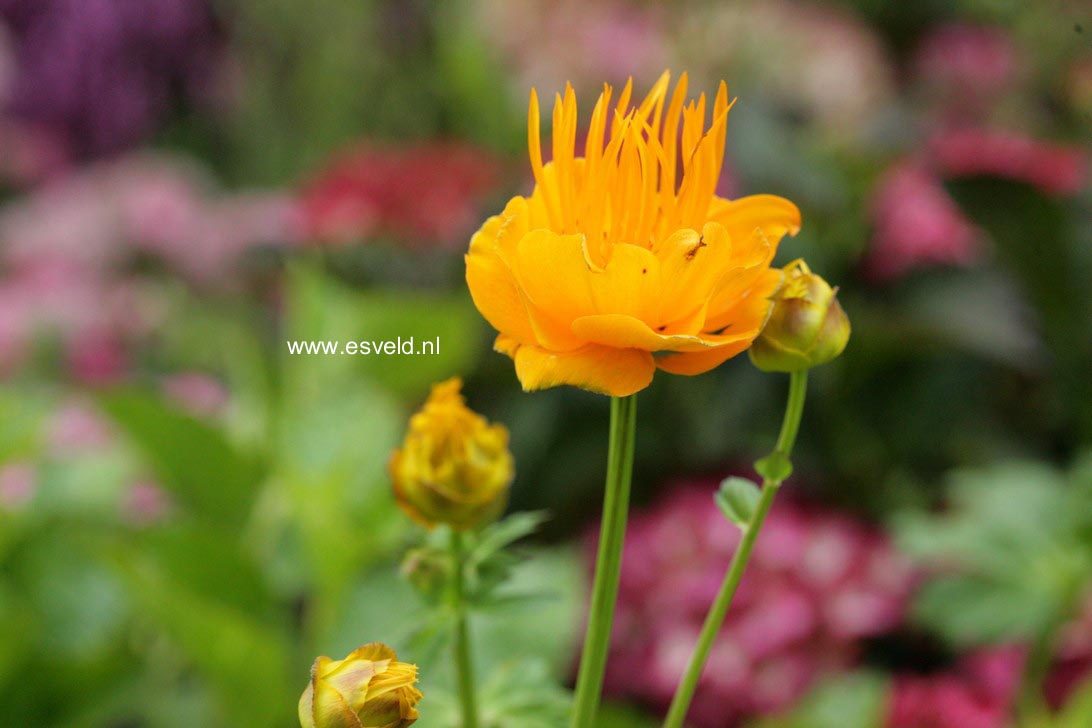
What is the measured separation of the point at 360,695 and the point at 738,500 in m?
0.09

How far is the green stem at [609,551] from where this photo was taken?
20cm

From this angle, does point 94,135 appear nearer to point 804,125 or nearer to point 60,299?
point 60,299

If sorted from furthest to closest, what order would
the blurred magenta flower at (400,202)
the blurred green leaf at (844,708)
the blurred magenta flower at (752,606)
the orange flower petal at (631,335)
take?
the blurred magenta flower at (400,202) < the blurred magenta flower at (752,606) < the blurred green leaf at (844,708) < the orange flower petal at (631,335)

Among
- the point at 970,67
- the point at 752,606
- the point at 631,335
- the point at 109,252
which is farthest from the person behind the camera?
the point at 970,67

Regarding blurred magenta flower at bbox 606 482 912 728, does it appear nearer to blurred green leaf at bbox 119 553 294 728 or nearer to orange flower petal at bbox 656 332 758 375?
blurred green leaf at bbox 119 553 294 728

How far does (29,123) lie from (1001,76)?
1293 millimetres

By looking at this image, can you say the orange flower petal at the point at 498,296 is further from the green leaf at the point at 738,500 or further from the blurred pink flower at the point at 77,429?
the blurred pink flower at the point at 77,429

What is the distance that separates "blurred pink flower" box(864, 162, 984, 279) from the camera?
0.79 meters

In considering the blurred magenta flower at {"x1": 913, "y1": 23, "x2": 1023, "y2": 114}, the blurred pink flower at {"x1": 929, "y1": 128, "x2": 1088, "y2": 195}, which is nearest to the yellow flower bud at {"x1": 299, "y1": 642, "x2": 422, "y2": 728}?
the blurred pink flower at {"x1": 929, "y1": 128, "x2": 1088, "y2": 195}

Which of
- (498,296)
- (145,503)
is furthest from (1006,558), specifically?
(145,503)

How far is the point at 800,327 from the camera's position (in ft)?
0.67

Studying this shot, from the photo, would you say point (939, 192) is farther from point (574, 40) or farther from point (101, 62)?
point (101, 62)

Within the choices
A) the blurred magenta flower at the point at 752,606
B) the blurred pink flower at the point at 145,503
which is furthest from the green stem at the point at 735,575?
the blurred pink flower at the point at 145,503

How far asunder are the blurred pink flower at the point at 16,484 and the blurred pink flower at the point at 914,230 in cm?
60
